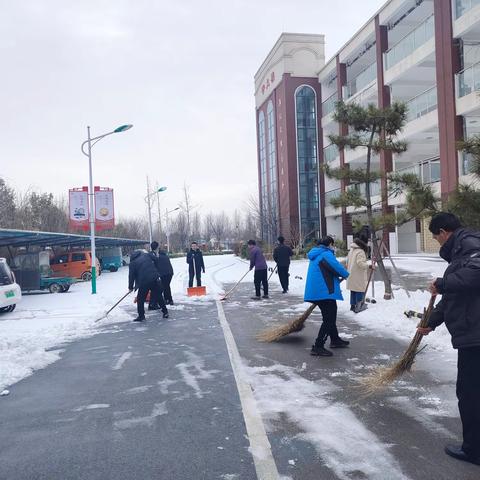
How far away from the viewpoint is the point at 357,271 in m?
10.4

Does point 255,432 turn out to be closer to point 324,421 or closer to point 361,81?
point 324,421

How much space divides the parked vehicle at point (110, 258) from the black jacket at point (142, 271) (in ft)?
93.0

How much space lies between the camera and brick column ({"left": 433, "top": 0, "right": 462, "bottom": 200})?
21953 millimetres

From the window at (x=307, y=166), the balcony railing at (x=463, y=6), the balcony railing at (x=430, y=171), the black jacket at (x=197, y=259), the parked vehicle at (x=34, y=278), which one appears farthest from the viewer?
the window at (x=307, y=166)

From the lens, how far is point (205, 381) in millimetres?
5766

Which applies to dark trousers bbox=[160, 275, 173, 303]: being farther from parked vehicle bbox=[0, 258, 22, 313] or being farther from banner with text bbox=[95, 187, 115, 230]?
banner with text bbox=[95, 187, 115, 230]

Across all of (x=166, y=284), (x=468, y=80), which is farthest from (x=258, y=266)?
(x=468, y=80)

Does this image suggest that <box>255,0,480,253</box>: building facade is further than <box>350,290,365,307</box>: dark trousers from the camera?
Yes

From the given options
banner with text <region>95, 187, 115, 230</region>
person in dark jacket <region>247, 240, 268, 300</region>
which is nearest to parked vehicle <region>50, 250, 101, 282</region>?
banner with text <region>95, 187, 115, 230</region>

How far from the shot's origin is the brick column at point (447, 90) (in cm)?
2195

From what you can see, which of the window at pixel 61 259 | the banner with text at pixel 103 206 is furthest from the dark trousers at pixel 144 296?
the window at pixel 61 259

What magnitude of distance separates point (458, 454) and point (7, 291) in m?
12.6

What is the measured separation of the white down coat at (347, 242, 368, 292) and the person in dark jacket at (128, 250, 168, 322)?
4.33m

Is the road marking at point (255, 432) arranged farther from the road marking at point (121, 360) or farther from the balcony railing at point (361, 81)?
the balcony railing at point (361, 81)
